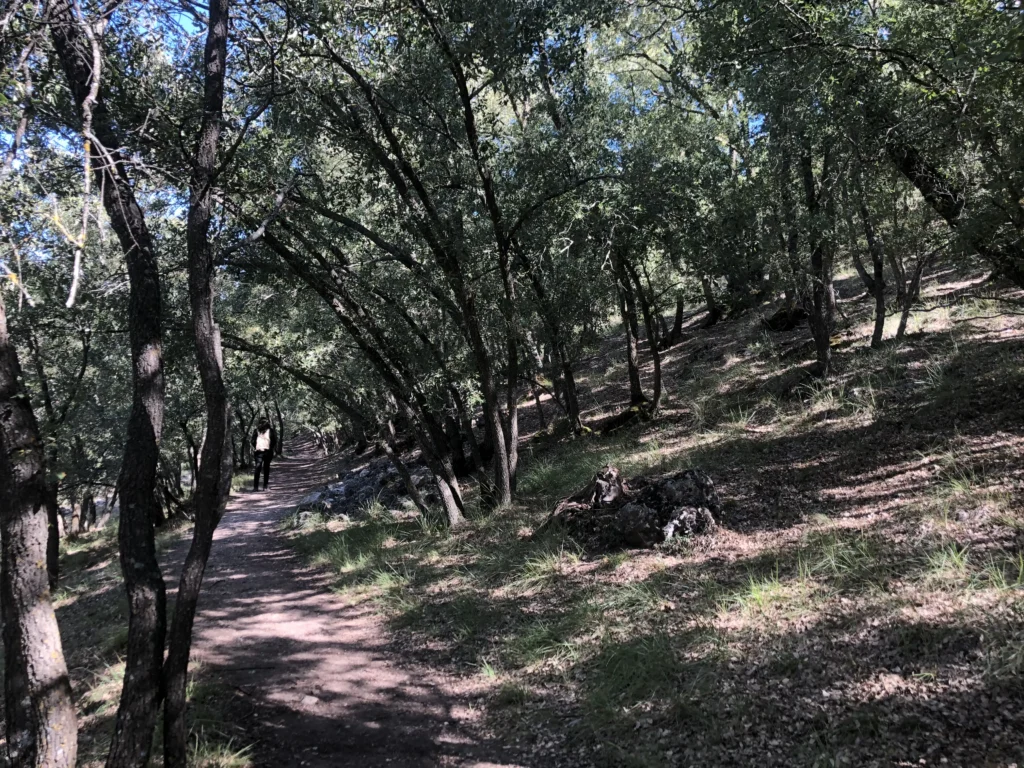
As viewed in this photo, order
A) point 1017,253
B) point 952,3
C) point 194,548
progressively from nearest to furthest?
point 194,548, point 952,3, point 1017,253

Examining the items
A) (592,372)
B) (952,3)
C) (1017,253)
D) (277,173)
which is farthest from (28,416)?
(592,372)

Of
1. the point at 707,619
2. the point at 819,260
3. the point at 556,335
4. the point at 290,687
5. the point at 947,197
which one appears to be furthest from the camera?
the point at 556,335

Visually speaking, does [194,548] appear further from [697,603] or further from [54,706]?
[697,603]

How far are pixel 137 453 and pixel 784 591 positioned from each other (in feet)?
15.6

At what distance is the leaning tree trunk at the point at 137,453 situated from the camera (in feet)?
11.7

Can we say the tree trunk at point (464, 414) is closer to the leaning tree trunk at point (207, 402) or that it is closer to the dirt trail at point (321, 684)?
the dirt trail at point (321, 684)

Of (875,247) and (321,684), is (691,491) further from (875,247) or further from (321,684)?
(875,247)

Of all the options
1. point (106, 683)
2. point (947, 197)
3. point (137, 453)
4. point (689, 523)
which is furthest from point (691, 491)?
point (106, 683)

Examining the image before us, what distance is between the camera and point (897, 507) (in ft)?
17.7

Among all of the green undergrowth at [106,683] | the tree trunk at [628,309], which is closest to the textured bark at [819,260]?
the tree trunk at [628,309]

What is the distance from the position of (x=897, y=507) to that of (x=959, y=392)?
288 centimetres

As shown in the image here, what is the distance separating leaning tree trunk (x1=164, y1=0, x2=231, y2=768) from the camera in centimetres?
374

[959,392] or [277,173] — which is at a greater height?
[277,173]

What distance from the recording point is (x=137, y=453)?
3896 mm
